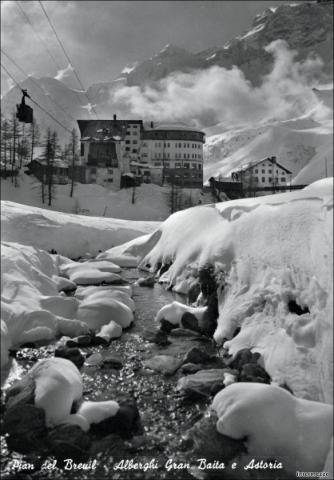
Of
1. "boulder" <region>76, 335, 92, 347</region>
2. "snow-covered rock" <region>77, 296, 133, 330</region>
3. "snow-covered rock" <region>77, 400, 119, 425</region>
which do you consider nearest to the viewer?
"snow-covered rock" <region>77, 400, 119, 425</region>

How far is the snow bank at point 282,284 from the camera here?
980 cm

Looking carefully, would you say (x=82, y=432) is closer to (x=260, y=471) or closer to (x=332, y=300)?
(x=260, y=471)

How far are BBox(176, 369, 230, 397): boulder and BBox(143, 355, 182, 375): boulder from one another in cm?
74

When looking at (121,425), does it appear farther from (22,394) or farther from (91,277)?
(91,277)

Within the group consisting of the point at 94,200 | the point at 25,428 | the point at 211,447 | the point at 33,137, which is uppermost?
the point at 33,137

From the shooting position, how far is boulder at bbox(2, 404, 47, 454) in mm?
8039

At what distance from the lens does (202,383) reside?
10625 mm

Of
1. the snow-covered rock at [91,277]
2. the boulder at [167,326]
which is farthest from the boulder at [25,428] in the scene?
the snow-covered rock at [91,277]

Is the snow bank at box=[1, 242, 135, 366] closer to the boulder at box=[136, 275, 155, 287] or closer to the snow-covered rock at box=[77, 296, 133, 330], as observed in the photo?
the snow-covered rock at box=[77, 296, 133, 330]

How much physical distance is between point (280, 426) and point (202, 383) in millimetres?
3046

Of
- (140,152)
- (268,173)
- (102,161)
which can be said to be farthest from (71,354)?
(268,173)

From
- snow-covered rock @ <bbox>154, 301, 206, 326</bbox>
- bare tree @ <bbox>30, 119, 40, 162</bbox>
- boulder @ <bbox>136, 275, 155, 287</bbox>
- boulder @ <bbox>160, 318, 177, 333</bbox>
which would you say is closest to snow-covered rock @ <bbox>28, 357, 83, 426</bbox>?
boulder @ <bbox>160, 318, 177, 333</bbox>

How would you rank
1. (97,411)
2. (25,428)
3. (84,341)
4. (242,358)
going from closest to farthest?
(25,428), (97,411), (242,358), (84,341)

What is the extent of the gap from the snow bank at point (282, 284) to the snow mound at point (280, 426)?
914 mm
